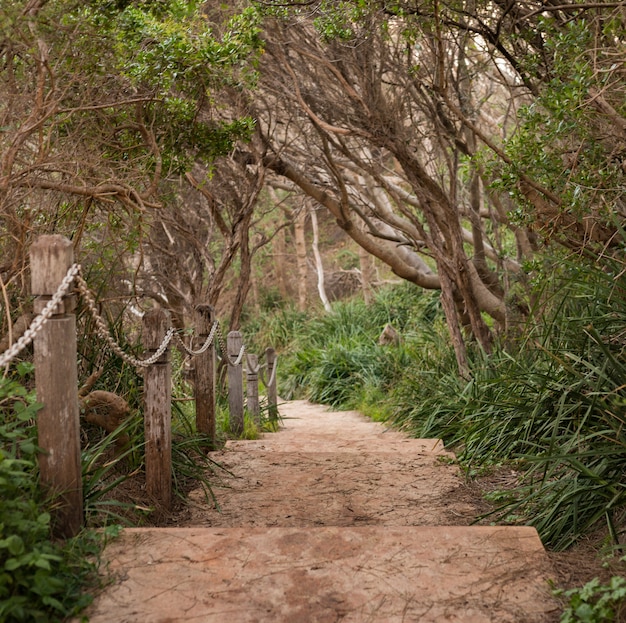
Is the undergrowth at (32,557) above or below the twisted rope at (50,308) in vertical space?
below

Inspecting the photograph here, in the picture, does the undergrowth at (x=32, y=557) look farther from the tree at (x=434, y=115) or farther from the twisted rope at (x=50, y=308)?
the tree at (x=434, y=115)

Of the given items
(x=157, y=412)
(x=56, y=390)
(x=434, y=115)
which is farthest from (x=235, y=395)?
(x=56, y=390)

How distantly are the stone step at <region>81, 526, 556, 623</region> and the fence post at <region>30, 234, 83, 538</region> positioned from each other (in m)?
0.35

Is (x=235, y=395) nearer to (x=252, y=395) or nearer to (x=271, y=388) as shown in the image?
(x=252, y=395)

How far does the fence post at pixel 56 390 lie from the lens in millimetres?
3615

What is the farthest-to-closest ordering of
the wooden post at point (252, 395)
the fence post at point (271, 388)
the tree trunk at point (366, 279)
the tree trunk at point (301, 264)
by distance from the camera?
the tree trunk at point (301, 264), the tree trunk at point (366, 279), the fence post at point (271, 388), the wooden post at point (252, 395)

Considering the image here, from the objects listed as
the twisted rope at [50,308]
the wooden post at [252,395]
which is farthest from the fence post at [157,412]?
the wooden post at [252,395]

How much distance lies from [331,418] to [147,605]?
8.88 meters

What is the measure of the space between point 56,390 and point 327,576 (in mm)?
1484

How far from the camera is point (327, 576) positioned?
11.7 feet

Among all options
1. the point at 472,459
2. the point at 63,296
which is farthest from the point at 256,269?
the point at 63,296

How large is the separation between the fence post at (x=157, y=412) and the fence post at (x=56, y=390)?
1.18 m

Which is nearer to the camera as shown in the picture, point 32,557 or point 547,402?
point 32,557

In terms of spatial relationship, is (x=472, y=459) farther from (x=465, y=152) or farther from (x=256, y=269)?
(x=256, y=269)
